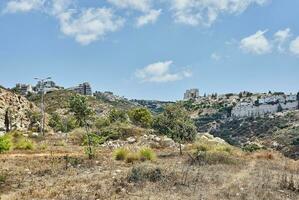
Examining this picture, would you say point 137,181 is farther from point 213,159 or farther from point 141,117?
point 141,117

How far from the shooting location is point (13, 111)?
86.4 metres

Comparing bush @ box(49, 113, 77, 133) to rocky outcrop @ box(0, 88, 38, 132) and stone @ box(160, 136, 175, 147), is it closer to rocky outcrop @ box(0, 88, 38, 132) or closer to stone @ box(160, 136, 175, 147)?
rocky outcrop @ box(0, 88, 38, 132)

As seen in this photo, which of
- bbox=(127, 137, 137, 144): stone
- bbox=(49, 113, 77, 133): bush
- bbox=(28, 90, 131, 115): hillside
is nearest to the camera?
bbox=(127, 137, 137, 144): stone

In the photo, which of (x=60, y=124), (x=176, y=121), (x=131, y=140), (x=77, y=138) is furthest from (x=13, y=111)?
(x=176, y=121)

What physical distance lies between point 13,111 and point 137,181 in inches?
2711

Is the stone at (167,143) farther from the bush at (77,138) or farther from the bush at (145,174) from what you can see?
the bush at (145,174)

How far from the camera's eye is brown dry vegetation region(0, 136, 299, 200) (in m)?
19.6

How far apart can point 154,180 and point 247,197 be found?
4864mm

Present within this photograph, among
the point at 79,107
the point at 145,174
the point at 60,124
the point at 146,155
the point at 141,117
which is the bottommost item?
the point at 145,174

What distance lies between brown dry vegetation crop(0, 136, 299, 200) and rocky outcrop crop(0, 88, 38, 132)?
4844cm

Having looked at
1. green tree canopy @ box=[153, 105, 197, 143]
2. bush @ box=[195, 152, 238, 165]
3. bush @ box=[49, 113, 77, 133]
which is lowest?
bush @ box=[195, 152, 238, 165]

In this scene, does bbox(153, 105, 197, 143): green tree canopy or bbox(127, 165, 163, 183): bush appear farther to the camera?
bbox(153, 105, 197, 143): green tree canopy

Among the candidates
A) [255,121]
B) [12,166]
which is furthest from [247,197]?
[255,121]

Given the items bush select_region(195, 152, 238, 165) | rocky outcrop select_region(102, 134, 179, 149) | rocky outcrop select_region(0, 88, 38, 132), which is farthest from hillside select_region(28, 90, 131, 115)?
bush select_region(195, 152, 238, 165)
